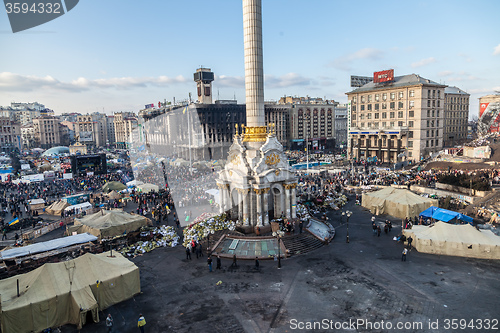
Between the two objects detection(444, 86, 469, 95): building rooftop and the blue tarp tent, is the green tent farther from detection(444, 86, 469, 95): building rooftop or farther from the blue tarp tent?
detection(444, 86, 469, 95): building rooftop

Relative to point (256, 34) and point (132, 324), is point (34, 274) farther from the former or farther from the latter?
point (256, 34)

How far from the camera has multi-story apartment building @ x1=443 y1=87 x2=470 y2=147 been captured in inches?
3932

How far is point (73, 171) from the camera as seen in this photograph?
216 ft

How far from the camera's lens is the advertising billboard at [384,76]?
253 ft

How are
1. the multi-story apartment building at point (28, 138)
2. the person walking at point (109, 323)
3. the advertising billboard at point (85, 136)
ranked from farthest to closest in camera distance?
the multi-story apartment building at point (28, 138)
the advertising billboard at point (85, 136)
the person walking at point (109, 323)

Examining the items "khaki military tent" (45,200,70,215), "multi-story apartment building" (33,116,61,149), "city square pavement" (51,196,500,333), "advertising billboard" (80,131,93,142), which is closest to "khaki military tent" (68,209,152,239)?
"city square pavement" (51,196,500,333)

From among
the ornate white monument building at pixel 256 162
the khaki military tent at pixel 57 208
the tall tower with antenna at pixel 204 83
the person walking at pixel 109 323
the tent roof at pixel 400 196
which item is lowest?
the person walking at pixel 109 323

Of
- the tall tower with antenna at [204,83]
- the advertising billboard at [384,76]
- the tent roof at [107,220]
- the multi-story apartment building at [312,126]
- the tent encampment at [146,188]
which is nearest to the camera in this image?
the tent roof at [107,220]

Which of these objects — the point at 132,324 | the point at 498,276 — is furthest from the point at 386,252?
the point at 132,324

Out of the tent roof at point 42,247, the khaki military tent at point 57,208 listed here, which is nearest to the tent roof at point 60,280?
the tent roof at point 42,247

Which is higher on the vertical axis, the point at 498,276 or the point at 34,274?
the point at 34,274

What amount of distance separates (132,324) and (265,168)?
1687 centimetres

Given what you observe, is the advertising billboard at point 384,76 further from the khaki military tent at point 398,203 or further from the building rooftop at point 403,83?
the khaki military tent at point 398,203

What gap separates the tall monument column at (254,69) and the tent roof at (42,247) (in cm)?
1650
